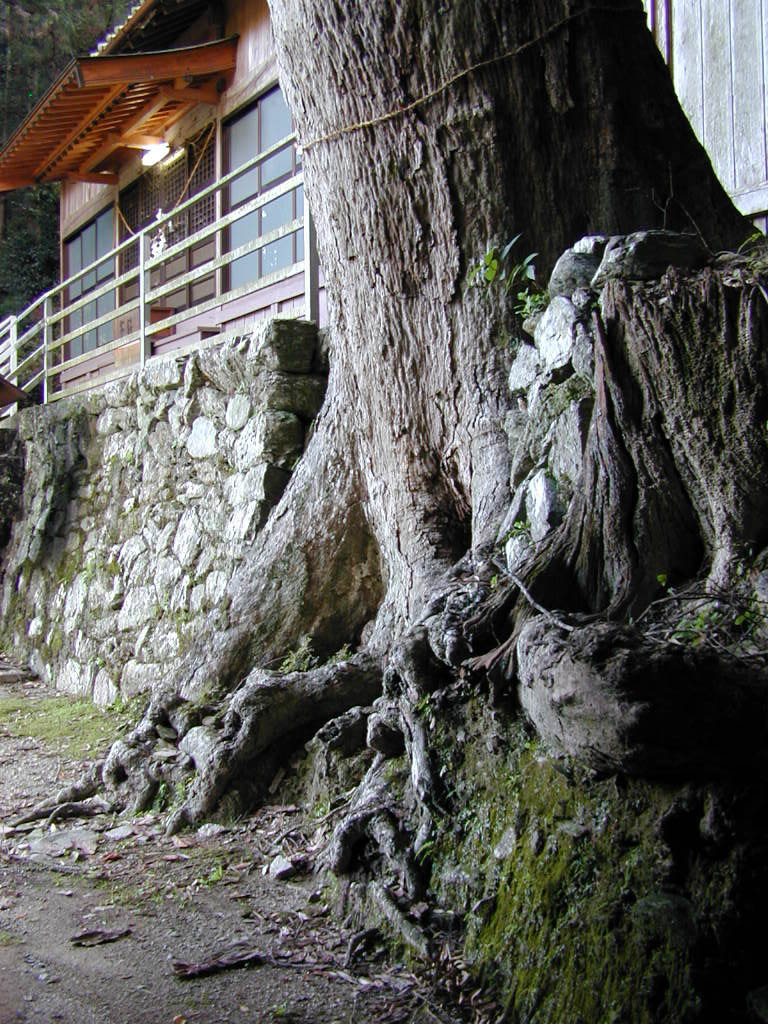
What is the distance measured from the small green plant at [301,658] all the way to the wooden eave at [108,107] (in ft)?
24.8

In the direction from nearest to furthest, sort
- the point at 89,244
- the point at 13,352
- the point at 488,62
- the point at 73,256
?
the point at 488,62, the point at 13,352, the point at 89,244, the point at 73,256

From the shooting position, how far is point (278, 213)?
1061 cm

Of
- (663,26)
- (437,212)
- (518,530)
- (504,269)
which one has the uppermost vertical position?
(663,26)

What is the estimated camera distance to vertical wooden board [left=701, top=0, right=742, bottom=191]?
5770 millimetres

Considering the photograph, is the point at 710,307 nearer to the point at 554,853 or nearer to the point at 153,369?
the point at 554,853

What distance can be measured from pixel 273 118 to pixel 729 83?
20.8ft

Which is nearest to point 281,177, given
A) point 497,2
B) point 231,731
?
point 497,2

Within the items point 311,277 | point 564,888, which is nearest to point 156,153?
point 311,277

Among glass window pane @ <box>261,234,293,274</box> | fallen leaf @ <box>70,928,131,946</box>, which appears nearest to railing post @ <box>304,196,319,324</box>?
glass window pane @ <box>261,234,293,274</box>

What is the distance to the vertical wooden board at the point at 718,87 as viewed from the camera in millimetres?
5770

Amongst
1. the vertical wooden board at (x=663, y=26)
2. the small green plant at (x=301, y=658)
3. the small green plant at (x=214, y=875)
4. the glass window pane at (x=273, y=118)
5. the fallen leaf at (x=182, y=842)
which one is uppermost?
the glass window pane at (x=273, y=118)

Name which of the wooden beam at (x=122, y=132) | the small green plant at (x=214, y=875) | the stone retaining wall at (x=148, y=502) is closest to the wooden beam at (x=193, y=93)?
the wooden beam at (x=122, y=132)

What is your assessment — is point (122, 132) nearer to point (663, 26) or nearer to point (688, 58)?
point (663, 26)

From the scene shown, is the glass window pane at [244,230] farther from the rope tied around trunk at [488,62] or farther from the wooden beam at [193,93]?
the rope tied around trunk at [488,62]
